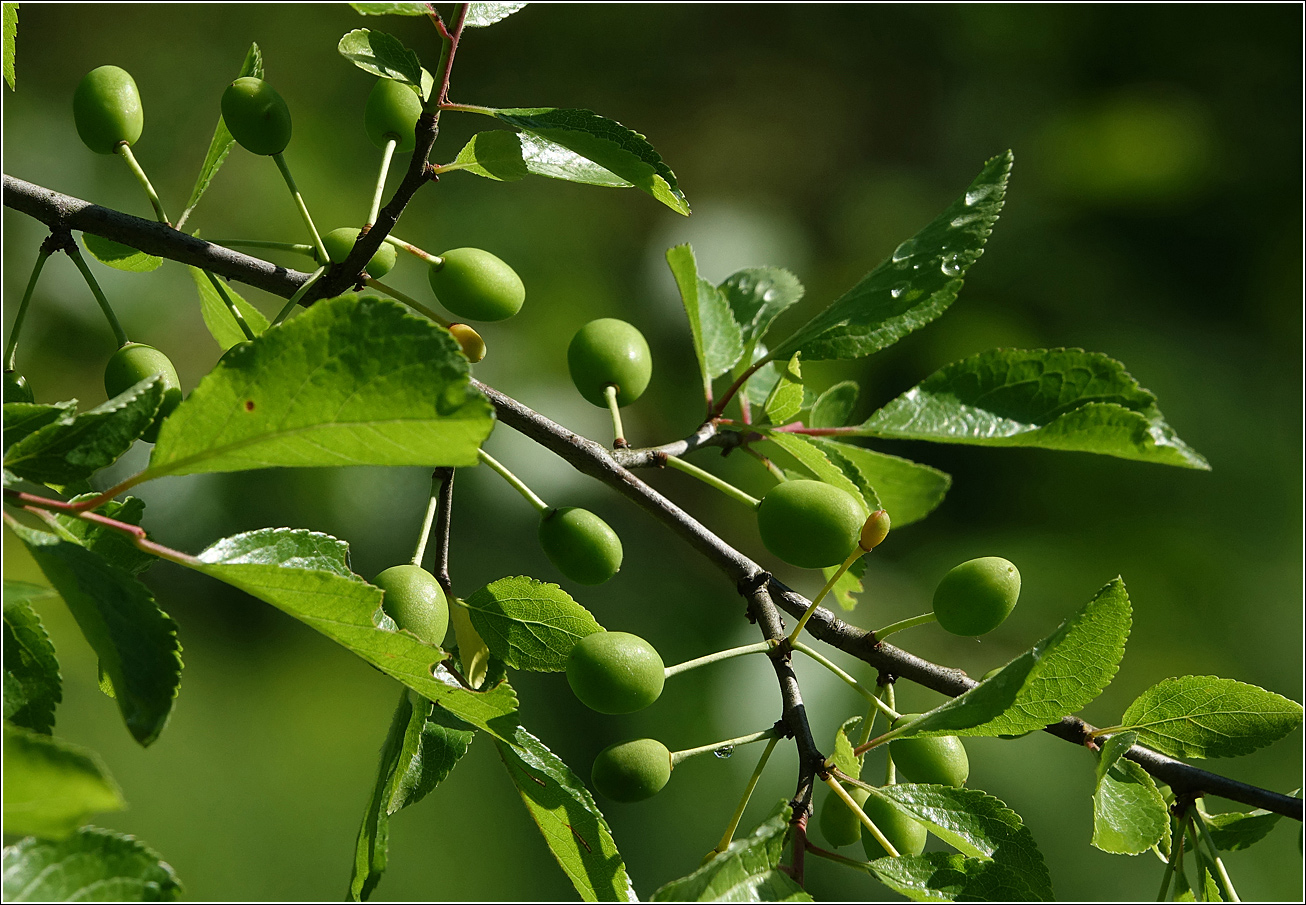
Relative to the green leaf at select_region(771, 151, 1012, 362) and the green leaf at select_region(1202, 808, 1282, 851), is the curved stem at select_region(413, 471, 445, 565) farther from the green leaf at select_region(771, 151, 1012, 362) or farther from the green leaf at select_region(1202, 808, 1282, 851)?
the green leaf at select_region(1202, 808, 1282, 851)

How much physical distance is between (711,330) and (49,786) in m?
0.73

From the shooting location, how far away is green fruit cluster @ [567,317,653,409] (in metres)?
0.90

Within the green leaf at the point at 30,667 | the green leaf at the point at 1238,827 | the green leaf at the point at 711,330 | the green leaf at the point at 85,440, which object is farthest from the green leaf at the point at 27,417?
the green leaf at the point at 1238,827

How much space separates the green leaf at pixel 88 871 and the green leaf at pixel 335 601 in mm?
131

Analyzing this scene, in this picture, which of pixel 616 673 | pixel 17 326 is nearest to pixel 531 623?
pixel 616 673

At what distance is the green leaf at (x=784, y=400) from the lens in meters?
0.91

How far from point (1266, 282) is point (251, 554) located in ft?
11.5

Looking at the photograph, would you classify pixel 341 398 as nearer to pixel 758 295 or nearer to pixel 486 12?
pixel 486 12

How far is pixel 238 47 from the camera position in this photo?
293 centimetres

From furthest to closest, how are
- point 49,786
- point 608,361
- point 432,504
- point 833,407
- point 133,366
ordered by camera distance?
point 833,407
point 608,361
point 432,504
point 133,366
point 49,786

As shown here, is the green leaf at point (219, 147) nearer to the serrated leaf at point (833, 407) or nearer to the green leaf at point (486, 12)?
the green leaf at point (486, 12)

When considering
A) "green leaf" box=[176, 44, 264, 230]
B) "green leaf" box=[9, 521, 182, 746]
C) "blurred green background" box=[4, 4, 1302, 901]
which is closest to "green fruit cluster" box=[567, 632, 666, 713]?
"green leaf" box=[9, 521, 182, 746]

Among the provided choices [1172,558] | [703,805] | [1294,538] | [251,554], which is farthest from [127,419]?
[1294,538]

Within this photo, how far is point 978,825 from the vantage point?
0.68 meters
